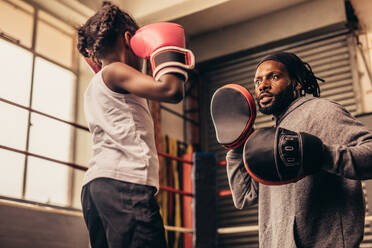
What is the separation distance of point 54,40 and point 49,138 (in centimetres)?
97

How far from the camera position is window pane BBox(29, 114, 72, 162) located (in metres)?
3.99

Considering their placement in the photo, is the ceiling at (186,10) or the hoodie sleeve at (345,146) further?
the ceiling at (186,10)

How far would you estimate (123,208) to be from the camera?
3.98 feet

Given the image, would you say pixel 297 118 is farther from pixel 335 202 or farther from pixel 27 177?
pixel 27 177

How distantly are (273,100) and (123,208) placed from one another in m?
0.64

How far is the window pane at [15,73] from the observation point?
3.81 metres

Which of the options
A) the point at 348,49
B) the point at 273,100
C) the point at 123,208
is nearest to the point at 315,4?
the point at 348,49

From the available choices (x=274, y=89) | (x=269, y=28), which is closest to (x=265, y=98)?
(x=274, y=89)

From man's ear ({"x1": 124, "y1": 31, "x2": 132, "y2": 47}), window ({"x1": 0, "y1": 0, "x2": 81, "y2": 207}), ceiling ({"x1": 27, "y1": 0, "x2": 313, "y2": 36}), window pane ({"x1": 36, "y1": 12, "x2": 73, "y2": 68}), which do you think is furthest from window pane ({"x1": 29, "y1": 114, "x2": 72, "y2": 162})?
man's ear ({"x1": 124, "y1": 31, "x2": 132, "y2": 47})

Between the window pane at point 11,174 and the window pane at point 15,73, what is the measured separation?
0.49 metres

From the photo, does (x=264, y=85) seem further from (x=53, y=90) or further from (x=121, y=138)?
(x=53, y=90)

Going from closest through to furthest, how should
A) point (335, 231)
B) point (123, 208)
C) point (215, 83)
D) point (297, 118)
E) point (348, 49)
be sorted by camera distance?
1. point (123, 208)
2. point (335, 231)
3. point (297, 118)
4. point (348, 49)
5. point (215, 83)

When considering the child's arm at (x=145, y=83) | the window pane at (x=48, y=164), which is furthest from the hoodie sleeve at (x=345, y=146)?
the window pane at (x=48, y=164)

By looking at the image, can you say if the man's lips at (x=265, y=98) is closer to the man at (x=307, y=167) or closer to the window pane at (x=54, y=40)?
the man at (x=307, y=167)
